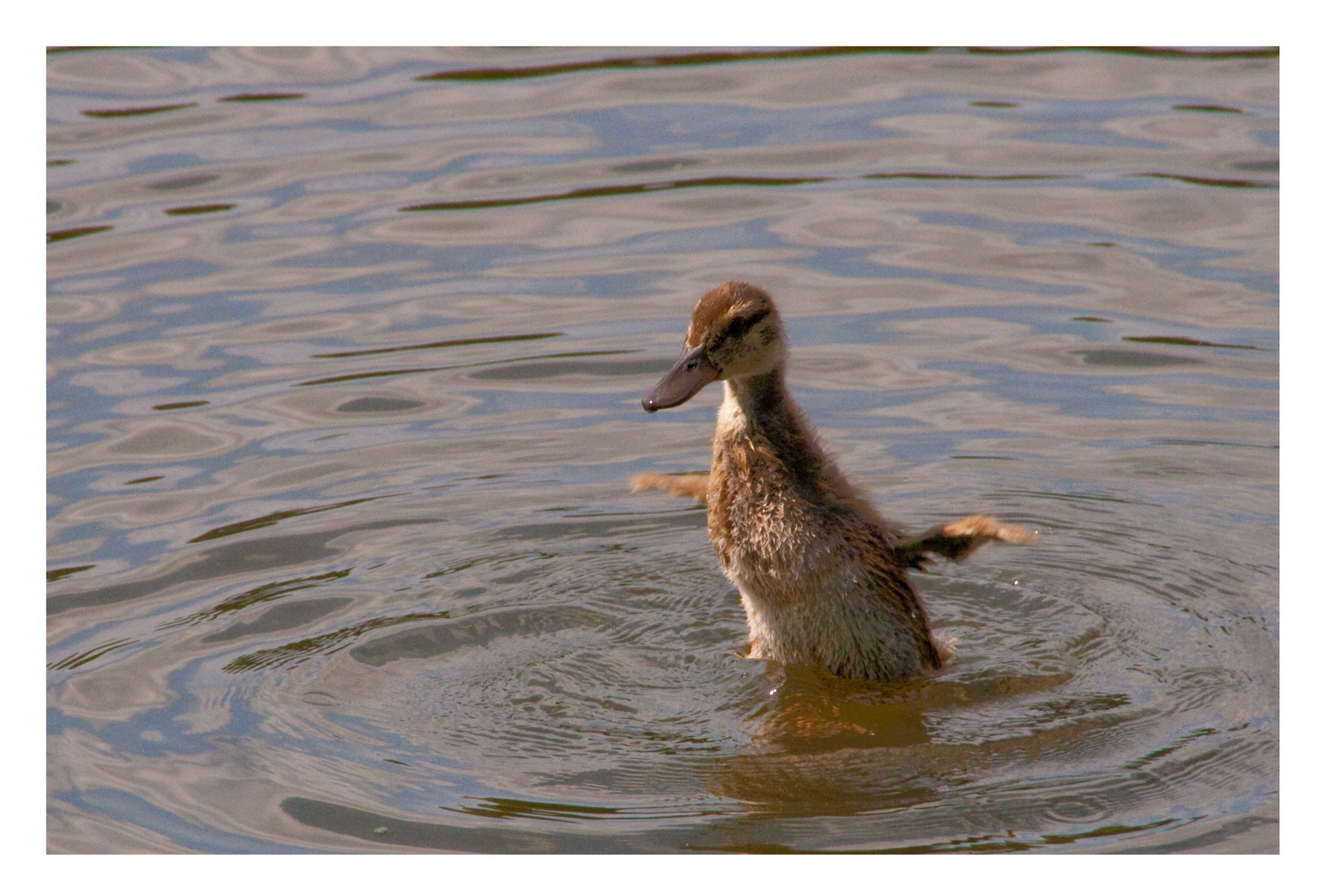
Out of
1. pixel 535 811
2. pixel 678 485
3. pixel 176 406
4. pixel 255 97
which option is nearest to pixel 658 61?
pixel 255 97

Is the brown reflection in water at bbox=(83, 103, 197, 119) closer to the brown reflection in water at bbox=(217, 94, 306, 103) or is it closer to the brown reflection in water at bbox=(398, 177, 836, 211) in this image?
the brown reflection in water at bbox=(217, 94, 306, 103)

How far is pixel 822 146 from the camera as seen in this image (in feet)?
43.3

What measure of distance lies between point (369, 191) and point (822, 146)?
3.83 meters

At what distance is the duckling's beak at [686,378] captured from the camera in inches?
274

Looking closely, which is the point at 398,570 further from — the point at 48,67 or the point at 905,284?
the point at 48,67

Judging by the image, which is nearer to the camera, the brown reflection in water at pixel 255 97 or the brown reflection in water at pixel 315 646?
the brown reflection in water at pixel 315 646

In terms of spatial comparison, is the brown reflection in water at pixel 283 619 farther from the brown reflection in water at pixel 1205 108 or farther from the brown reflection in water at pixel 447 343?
the brown reflection in water at pixel 1205 108

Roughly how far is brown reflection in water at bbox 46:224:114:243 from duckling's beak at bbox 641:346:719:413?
6.87m

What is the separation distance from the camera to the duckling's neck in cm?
712

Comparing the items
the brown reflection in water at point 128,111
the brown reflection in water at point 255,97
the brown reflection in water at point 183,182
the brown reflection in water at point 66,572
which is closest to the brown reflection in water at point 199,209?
the brown reflection in water at point 183,182

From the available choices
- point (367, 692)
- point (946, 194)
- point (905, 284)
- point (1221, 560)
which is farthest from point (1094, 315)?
point (367, 692)

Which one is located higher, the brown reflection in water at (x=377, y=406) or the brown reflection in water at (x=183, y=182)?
the brown reflection in water at (x=183, y=182)

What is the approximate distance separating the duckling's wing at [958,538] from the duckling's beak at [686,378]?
3.91 ft

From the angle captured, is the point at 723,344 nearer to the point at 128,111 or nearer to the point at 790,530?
the point at 790,530
